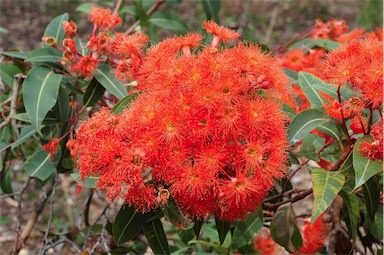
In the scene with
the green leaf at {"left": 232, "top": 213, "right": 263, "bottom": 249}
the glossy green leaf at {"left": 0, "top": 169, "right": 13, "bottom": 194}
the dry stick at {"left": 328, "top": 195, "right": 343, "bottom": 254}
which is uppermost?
the dry stick at {"left": 328, "top": 195, "right": 343, "bottom": 254}

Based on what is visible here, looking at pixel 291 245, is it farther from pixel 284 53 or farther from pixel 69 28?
pixel 284 53

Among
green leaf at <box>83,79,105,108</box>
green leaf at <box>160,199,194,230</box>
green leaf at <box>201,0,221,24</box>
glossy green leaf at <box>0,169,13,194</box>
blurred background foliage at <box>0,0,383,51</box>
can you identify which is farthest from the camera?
blurred background foliage at <box>0,0,383,51</box>

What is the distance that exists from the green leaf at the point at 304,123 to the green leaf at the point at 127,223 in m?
0.41

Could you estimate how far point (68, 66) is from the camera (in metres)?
1.90

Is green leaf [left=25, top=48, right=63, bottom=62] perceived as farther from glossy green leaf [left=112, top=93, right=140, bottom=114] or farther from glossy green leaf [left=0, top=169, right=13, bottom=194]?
glossy green leaf [left=0, top=169, right=13, bottom=194]

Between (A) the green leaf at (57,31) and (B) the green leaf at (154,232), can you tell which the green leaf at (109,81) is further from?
(B) the green leaf at (154,232)

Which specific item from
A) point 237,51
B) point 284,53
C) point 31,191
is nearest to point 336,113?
point 237,51

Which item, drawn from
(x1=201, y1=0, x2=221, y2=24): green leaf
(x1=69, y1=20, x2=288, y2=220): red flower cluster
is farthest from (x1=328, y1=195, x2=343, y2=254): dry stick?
(x1=201, y1=0, x2=221, y2=24): green leaf

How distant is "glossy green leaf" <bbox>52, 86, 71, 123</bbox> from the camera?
1918mm

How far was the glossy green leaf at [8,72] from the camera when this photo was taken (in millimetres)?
2205

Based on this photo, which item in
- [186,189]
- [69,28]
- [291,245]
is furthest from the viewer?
[69,28]

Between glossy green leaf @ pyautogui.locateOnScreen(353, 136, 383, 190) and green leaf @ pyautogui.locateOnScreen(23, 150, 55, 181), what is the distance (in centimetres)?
95

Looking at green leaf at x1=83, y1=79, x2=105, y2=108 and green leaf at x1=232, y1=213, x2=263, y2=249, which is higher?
green leaf at x1=83, y1=79, x2=105, y2=108

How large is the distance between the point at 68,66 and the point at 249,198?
0.81 meters
